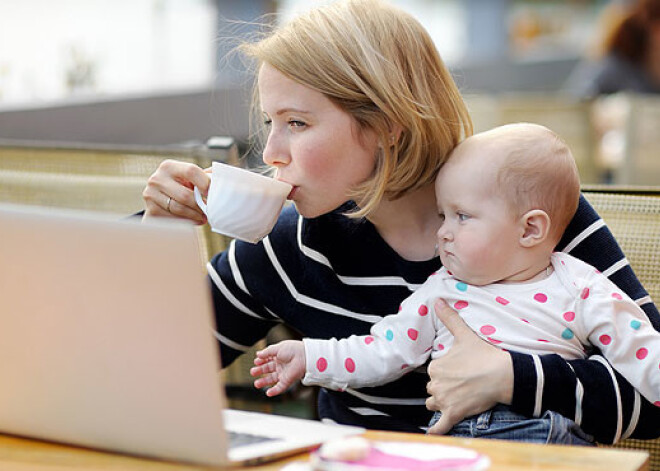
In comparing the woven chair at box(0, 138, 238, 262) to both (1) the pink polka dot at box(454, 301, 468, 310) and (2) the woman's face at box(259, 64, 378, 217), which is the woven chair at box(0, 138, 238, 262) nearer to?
(2) the woman's face at box(259, 64, 378, 217)

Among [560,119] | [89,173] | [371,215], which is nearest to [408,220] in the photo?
[371,215]

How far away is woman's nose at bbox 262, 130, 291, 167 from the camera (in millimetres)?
1207

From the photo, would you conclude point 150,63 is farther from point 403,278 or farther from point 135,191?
point 403,278

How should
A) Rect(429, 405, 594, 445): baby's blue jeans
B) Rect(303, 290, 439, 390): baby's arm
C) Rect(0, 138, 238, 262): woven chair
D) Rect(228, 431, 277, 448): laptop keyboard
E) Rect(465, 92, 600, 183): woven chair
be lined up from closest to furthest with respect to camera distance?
Rect(228, 431, 277, 448): laptop keyboard → Rect(429, 405, 594, 445): baby's blue jeans → Rect(303, 290, 439, 390): baby's arm → Rect(0, 138, 238, 262): woven chair → Rect(465, 92, 600, 183): woven chair

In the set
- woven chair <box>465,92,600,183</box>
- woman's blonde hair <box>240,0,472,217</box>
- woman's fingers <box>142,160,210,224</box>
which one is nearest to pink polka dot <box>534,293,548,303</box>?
woman's blonde hair <box>240,0,472,217</box>

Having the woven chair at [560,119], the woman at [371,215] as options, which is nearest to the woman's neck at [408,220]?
the woman at [371,215]

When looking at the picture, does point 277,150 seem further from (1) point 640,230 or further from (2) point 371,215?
(1) point 640,230

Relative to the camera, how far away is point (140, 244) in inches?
29.8

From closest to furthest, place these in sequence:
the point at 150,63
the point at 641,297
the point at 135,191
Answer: the point at 641,297
the point at 135,191
the point at 150,63

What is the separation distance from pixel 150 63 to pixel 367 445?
3.11 m

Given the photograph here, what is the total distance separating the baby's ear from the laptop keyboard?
1.45 ft

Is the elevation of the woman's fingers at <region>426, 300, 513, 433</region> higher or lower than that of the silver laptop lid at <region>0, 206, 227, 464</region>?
lower

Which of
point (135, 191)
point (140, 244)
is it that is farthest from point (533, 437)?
point (135, 191)

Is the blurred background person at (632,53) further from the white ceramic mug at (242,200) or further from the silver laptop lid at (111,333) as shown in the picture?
the silver laptop lid at (111,333)
